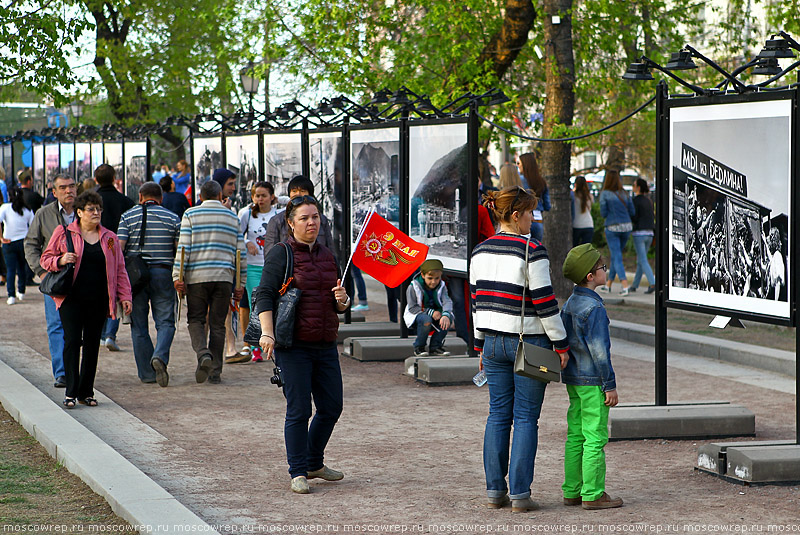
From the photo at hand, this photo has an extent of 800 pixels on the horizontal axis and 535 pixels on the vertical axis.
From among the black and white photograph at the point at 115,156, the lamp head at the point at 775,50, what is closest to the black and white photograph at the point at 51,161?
the black and white photograph at the point at 115,156

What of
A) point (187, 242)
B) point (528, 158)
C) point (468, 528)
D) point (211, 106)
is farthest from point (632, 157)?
point (468, 528)

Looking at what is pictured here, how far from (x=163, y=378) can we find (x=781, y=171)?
560cm

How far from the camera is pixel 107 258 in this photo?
360 inches

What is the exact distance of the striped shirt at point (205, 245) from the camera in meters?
10.3

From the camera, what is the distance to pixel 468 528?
591 cm

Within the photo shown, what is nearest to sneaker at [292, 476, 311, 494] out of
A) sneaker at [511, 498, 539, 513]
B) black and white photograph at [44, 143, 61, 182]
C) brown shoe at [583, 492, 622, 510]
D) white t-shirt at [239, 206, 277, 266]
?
sneaker at [511, 498, 539, 513]

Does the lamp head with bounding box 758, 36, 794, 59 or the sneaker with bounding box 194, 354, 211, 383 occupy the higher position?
the lamp head with bounding box 758, 36, 794, 59

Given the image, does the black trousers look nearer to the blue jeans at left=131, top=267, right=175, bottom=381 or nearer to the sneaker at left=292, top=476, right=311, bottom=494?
the blue jeans at left=131, top=267, right=175, bottom=381

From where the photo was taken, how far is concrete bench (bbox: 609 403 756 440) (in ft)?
26.5

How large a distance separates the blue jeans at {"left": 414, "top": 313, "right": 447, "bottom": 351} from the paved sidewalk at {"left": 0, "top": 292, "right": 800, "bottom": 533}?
1.34ft

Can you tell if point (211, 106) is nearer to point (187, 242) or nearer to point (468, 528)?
point (187, 242)

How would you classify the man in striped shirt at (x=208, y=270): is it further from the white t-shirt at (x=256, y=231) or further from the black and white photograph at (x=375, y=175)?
the black and white photograph at (x=375, y=175)

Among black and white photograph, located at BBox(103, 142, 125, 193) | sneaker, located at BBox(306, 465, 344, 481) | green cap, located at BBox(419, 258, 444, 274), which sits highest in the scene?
black and white photograph, located at BBox(103, 142, 125, 193)

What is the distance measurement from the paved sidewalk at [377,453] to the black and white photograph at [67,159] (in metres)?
15.5
